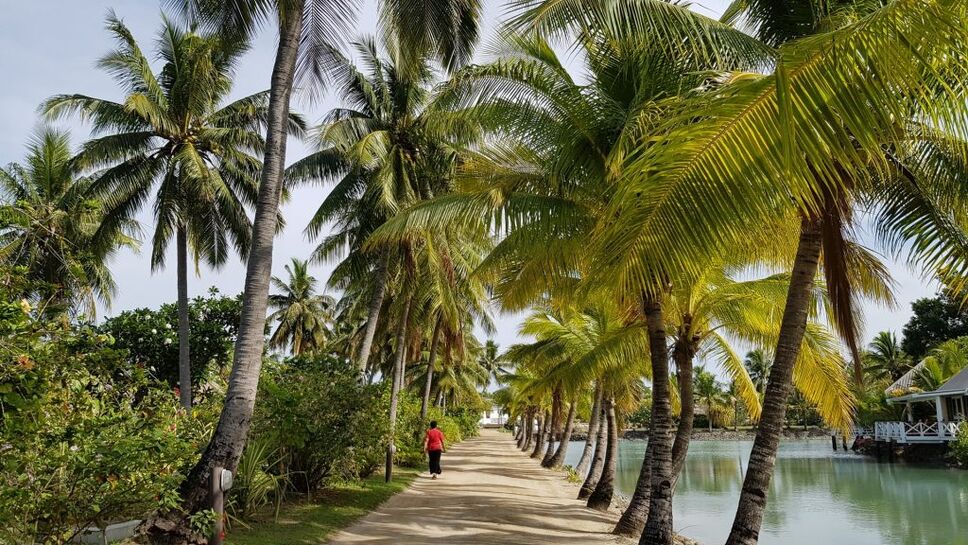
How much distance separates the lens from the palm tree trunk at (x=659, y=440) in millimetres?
8961

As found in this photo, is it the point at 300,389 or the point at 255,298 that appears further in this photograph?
the point at 300,389

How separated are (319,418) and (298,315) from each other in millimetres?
35444

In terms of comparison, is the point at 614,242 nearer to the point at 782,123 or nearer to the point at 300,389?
the point at 782,123

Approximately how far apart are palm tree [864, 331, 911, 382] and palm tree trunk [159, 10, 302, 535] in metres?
54.9

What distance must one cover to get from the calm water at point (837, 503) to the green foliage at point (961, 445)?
0.70 metres

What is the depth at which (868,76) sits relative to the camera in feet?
13.3

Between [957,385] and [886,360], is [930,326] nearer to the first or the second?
[886,360]

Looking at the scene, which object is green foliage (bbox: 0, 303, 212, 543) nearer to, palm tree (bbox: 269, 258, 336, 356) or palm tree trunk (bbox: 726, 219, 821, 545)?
palm tree trunk (bbox: 726, 219, 821, 545)

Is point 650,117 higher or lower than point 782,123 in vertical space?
higher

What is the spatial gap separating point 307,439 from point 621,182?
7.85 metres

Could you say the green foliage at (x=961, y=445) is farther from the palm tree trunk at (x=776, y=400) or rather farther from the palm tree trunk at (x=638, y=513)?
the palm tree trunk at (x=776, y=400)

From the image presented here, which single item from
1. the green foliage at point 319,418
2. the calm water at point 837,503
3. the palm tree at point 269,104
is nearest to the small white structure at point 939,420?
the calm water at point 837,503

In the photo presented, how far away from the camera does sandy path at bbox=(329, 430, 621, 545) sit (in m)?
9.88

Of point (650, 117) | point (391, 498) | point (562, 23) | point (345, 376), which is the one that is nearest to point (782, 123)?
point (562, 23)
